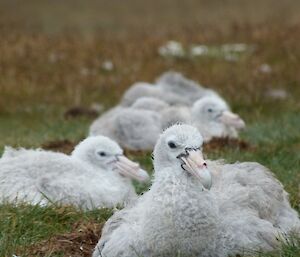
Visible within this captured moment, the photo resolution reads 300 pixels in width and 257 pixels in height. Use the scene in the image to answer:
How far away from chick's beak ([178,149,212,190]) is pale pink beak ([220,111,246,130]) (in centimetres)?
493

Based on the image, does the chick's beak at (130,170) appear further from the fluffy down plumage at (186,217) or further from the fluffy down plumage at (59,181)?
the fluffy down plumage at (186,217)

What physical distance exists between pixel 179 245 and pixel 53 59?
498 inches

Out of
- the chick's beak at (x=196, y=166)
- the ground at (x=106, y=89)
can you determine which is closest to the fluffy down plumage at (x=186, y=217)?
the chick's beak at (x=196, y=166)

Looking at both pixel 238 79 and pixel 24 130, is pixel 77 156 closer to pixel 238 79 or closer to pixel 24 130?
pixel 24 130

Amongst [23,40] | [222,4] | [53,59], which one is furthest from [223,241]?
[222,4]

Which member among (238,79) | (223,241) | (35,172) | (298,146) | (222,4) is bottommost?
(222,4)

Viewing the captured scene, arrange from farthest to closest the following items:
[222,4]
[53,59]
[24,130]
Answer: [222,4], [53,59], [24,130]

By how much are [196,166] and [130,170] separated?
250 cm

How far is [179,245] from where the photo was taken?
4539mm

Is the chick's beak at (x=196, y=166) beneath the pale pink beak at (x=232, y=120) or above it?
above

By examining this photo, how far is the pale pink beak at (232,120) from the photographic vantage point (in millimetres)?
9750

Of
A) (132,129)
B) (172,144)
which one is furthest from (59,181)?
(132,129)

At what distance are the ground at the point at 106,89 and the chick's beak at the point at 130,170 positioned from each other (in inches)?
12.9

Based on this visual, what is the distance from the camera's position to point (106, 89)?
1537 cm
